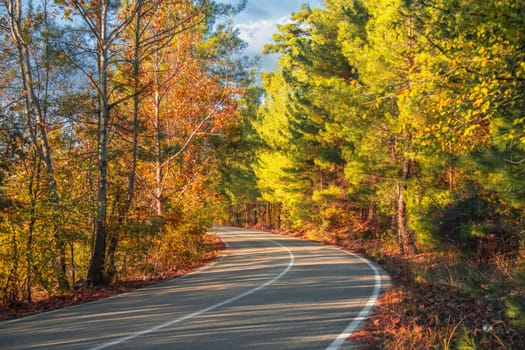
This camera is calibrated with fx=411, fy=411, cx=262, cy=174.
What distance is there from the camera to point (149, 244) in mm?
13086

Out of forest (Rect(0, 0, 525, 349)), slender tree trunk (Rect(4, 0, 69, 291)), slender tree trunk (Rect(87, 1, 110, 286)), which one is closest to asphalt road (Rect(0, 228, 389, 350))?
forest (Rect(0, 0, 525, 349))

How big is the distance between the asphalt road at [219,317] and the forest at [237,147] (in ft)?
2.98

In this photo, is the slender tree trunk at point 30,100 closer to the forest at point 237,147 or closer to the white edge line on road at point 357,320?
the forest at point 237,147

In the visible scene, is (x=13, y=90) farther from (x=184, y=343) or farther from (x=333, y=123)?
(x=333, y=123)

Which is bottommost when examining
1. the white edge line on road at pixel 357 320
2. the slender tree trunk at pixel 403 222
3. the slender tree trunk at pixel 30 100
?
the white edge line on road at pixel 357 320

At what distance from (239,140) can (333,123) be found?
618cm

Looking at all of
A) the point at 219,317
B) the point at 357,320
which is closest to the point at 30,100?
the point at 219,317

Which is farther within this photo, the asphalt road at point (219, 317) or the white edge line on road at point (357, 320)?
the asphalt road at point (219, 317)

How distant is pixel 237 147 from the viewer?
806 inches

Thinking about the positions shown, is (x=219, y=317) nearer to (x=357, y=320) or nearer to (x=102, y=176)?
(x=357, y=320)

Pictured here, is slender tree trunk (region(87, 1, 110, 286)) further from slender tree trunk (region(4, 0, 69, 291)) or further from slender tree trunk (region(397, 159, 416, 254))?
slender tree trunk (region(397, 159, 416, 254))

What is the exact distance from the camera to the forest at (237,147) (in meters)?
6.18

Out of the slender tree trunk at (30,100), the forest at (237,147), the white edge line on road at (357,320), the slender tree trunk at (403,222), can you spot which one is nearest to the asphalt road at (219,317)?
the white edge line on road at (357,320)

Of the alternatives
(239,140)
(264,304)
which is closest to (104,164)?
(264,304)
